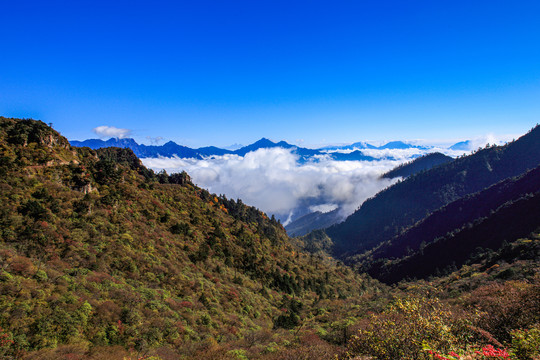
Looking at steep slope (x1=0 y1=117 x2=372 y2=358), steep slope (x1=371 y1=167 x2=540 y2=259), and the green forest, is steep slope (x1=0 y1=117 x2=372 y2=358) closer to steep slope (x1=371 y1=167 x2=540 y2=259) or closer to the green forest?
the green forest

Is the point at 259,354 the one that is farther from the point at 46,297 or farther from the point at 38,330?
the point at 46,297

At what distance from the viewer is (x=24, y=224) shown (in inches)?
1118

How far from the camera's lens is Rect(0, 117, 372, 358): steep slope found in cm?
1953

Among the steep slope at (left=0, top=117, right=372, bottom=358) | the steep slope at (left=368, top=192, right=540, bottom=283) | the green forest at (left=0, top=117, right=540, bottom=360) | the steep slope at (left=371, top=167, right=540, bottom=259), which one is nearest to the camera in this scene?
the green forest at (left=0, top=117, right=540, bottom=360)

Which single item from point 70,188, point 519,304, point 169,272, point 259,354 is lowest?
point 259,354

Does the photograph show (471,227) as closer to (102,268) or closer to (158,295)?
(158,295)

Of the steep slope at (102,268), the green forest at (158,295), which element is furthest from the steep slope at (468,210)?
the steep slope at (102,268)

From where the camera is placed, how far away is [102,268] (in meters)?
28.9

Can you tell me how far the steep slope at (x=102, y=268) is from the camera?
19.5 meters

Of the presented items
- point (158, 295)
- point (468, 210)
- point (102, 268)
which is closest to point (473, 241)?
point (468, 210)

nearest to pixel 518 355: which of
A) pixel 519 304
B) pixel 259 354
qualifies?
pixel 519 304

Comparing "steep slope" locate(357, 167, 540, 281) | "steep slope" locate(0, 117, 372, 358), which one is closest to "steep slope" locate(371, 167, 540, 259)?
"steep slope" locate(357, 167, 540, 281)

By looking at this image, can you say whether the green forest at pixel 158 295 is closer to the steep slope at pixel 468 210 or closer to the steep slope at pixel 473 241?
the steep slope at pixel 473 241

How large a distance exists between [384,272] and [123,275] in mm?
146076
